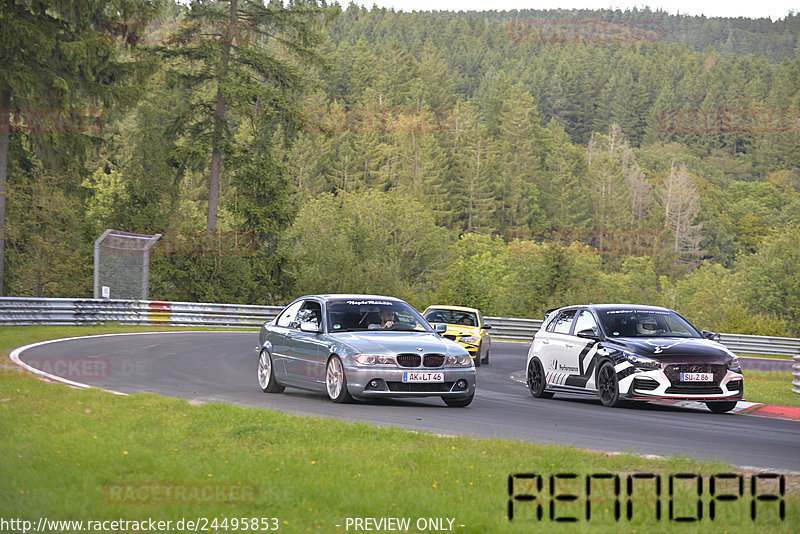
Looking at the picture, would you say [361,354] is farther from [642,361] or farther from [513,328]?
[513,328]

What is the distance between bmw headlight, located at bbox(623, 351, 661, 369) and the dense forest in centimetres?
2693

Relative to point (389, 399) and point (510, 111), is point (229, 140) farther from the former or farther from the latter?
point (510, 111)

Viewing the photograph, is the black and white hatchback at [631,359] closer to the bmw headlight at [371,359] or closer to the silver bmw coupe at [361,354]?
the silver bmw coupe at [361,354]

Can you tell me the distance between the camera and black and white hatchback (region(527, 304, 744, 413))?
1534 centimetres

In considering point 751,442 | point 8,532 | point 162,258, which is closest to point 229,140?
point 162,258

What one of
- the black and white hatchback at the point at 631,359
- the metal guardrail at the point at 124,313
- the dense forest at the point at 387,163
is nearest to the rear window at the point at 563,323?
the black and white hatchback at the point at 631,359

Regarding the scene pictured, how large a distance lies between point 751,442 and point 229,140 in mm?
42859

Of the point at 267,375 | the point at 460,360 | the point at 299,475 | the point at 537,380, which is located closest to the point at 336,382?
the point at 460,360

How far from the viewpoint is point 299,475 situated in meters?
8.01

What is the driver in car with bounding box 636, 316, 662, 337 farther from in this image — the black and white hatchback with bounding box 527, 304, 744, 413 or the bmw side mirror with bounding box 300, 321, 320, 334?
the bmw side mirror with bounding box 300, 321, 320, 334

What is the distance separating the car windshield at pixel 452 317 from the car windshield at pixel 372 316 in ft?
38.4

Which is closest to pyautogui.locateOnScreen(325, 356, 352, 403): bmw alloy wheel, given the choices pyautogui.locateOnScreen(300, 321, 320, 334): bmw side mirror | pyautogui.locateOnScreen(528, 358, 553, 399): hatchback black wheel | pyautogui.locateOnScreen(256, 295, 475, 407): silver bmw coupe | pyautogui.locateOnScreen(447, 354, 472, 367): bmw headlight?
pyautogui.locateOnScreen(256, 295, 475, 407): silver bmw coupe

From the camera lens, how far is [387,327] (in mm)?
15508

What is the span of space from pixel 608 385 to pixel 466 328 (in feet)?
35.7
